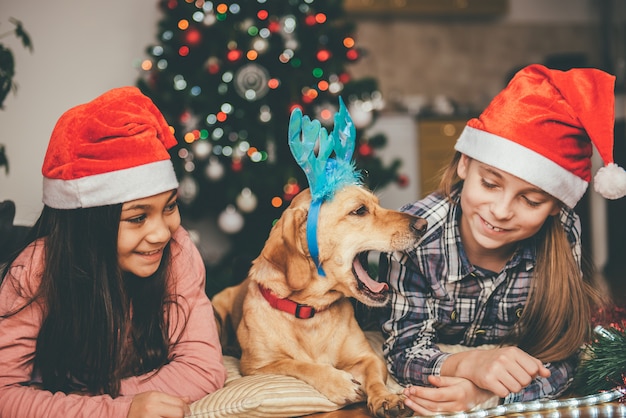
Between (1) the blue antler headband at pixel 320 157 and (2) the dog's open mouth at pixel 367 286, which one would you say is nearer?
(1) the blue antler headband at pixel 320 157

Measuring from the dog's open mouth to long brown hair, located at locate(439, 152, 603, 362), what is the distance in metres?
0.42

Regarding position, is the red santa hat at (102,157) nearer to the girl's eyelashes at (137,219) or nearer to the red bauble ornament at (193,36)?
the girl's eyelashes at (137,219)

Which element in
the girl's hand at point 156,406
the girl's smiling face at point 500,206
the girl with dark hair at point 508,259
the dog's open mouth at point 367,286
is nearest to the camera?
the girl's hand at point 156,406

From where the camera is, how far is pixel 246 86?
346cm

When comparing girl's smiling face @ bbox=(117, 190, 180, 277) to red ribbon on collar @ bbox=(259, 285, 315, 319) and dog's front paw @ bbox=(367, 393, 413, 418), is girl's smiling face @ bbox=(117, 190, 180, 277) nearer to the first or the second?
red ribbon on collar @ bbox=(259, 285, 315, 319)

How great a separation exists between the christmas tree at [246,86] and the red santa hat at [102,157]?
1901 mm

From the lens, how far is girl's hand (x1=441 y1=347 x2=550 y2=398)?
1437mm

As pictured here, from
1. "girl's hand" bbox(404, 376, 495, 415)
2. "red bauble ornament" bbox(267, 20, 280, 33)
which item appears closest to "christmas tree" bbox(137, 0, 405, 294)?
"red bauble ornament" bbox(267, 20, 280, 33)

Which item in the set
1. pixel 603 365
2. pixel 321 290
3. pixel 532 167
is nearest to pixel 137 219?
pixel 321 290

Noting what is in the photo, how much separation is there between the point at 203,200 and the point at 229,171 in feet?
1.02

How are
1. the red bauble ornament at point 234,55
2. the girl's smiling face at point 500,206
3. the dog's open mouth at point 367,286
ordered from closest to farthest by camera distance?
the girl's smiling face at point 500,206 < the dog's open mouth at point 367,286 < the red bauble ornament at point 234,55

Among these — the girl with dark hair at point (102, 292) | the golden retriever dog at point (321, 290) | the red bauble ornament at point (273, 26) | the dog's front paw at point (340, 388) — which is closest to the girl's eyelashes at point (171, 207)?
the girl with dark hair at point (102, 292)

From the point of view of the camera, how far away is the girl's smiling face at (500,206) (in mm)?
1603

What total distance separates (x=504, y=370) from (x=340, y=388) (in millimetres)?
422
